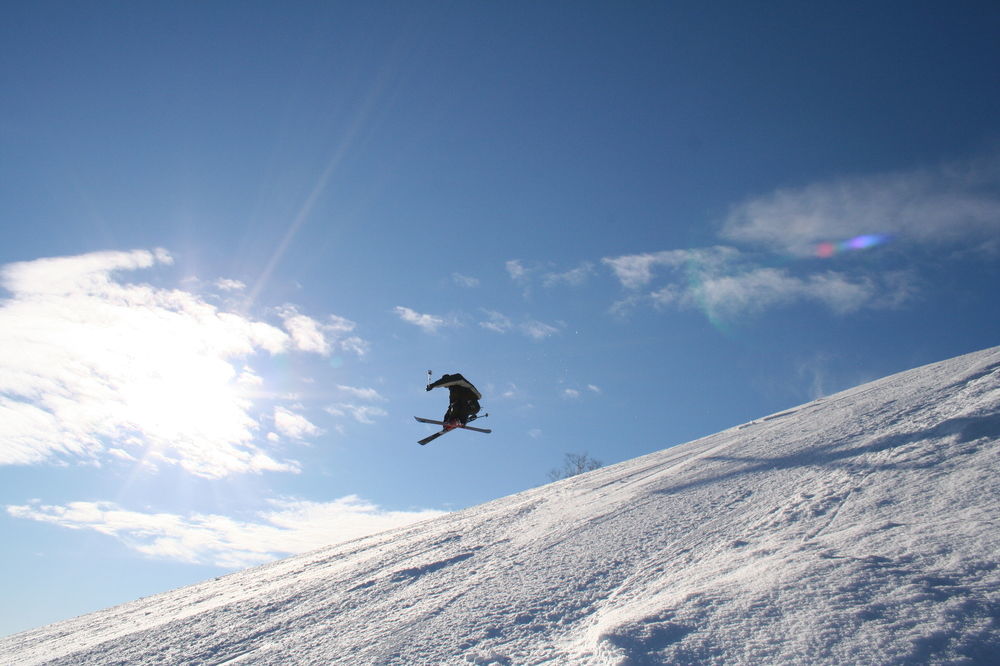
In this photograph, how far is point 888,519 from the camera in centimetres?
A: 590

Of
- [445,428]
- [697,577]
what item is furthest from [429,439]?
[697,577]

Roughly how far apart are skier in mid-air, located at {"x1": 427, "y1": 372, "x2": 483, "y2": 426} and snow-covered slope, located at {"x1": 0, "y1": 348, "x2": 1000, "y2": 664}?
2241 millimetres

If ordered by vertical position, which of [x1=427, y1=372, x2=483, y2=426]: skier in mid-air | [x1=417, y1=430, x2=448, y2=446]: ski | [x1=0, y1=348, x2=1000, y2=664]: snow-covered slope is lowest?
[x1=0, y1=348, x2=1000, y2=664]: snow-covered slope

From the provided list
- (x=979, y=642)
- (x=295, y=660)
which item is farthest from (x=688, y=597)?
(x=295, y=660)

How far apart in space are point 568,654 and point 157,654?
591 centimetres

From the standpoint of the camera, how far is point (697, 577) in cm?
570

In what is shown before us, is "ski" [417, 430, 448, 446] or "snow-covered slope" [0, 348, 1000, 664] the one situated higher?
"ski" [417, 430, 448, 446]

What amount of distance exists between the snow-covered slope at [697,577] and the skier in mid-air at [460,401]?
2241mm

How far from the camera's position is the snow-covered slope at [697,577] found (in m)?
4.30

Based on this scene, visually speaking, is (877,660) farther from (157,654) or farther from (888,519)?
(157,654)

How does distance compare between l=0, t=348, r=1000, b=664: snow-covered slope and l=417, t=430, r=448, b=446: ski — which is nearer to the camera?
l=0, t=348, r=1000, b=664: snow-covered slope

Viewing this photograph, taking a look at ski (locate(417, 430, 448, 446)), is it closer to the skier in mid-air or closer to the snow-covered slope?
the skier in mid-air

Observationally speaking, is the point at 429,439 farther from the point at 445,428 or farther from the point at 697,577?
the point at 697,577

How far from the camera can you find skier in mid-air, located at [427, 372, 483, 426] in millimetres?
12328
